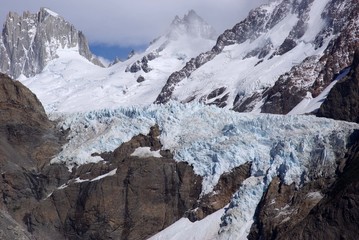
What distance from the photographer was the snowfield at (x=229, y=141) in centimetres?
6894

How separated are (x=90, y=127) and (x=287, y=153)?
27715mm

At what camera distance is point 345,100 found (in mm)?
95000

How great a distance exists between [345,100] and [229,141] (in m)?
24.2

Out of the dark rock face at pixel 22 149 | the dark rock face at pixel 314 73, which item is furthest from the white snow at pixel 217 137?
the dark rock face at pixel 314 73

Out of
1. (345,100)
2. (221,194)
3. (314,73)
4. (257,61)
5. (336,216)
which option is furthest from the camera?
(257,61)

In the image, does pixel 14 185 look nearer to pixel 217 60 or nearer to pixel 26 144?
pixel 26 144

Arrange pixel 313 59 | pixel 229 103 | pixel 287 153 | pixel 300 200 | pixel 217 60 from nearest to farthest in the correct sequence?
pixel 300 200 < pixel 287 153 < pixel 313 59 < pixel 229 103 < pixel 217 60

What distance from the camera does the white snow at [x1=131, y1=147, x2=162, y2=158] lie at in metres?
80.9

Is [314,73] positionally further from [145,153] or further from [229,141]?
[145,153]

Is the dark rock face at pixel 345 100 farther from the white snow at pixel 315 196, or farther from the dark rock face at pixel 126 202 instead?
the white snow at pixel 315 196

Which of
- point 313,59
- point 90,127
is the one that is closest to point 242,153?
point 90,127

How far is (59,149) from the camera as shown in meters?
87.5

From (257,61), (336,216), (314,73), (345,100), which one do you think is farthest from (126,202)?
(257,61)

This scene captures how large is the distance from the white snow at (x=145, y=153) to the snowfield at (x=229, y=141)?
26 centimetres
